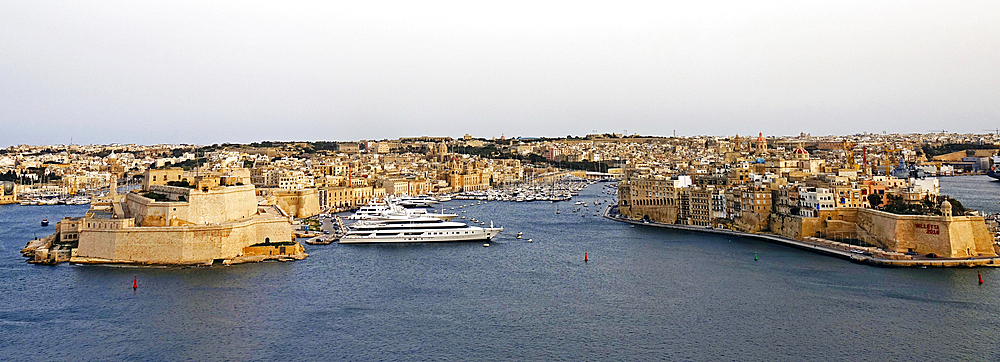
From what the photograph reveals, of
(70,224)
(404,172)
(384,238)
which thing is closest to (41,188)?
(404,172)

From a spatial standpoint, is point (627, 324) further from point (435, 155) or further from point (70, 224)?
point (435, 155)

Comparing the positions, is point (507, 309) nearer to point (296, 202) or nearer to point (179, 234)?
point (179, 234)

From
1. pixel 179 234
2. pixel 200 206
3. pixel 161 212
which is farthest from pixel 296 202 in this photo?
pixel 179 234

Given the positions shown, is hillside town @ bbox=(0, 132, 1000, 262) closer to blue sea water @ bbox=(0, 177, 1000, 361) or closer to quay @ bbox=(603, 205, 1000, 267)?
quay @ bbox=(603, 205, 1000, 267)

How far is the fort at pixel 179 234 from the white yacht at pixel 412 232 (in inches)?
79.8

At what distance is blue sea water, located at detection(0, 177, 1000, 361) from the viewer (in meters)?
9.70

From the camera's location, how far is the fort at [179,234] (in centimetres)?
1526

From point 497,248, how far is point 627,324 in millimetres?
7788

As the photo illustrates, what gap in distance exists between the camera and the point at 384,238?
62.7ft

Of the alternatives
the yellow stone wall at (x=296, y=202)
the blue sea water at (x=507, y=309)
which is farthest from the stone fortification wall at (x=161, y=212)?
the yellow stone wall at (x=296, y=202)

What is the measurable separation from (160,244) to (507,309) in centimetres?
838

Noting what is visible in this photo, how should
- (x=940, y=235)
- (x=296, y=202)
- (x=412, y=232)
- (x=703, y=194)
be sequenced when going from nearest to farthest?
1. (x=940, y=235)
2. (x=412, y=232)
3. (x=703, y=194)
4. (x=296, y=202)

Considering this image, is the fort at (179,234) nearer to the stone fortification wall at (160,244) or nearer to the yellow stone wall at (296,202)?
the stone fortification wall at (160,244)

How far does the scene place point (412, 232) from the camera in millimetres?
19219
